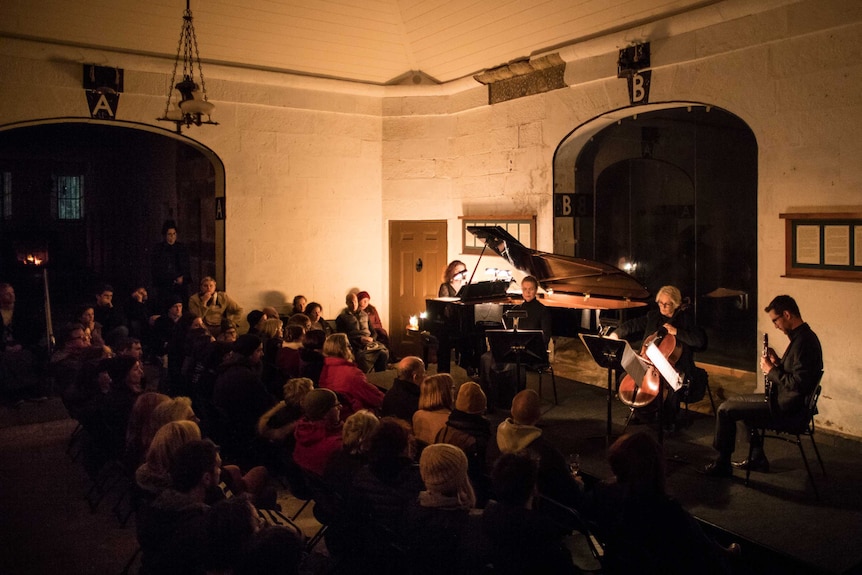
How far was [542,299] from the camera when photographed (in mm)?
7566

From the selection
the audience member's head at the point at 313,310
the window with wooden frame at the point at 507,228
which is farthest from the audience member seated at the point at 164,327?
the window with wooden frame at the point at 507,228

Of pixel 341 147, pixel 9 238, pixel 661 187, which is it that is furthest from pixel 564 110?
pixel 9 238

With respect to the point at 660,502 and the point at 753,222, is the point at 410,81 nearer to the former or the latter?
the point at 753,222

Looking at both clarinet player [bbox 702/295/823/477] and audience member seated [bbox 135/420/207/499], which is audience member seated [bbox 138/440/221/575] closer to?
audience member seated [bbox 135/420/207/499]

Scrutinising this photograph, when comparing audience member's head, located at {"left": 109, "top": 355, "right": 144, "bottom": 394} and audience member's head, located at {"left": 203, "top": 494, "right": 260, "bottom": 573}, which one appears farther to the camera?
audience member's head, located at {"left": 109, "top": 355, "right": 144, "bottom": 394}

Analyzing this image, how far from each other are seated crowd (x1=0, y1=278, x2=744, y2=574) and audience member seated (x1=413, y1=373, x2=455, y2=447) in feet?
0.03

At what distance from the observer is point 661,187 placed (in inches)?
375

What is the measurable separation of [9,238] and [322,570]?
12.4 meters

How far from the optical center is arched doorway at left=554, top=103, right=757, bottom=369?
8656mm

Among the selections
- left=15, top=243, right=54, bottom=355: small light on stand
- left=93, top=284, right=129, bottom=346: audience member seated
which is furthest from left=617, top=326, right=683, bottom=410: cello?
left=15, top=243, right=54, bottom=355: small light on stand

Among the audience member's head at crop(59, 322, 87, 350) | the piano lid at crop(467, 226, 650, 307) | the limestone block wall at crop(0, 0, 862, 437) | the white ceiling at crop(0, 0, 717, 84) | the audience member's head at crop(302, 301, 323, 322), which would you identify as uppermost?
the white ceiling at crop(0, 0, 717, 84)

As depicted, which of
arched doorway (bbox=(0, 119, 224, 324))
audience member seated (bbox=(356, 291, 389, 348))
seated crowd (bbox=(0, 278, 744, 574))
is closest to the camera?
seated crowd (bbox=(0, 278, 744, 574))

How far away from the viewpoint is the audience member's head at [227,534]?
305 cm

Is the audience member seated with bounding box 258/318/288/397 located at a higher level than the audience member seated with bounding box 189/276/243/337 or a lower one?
lower
